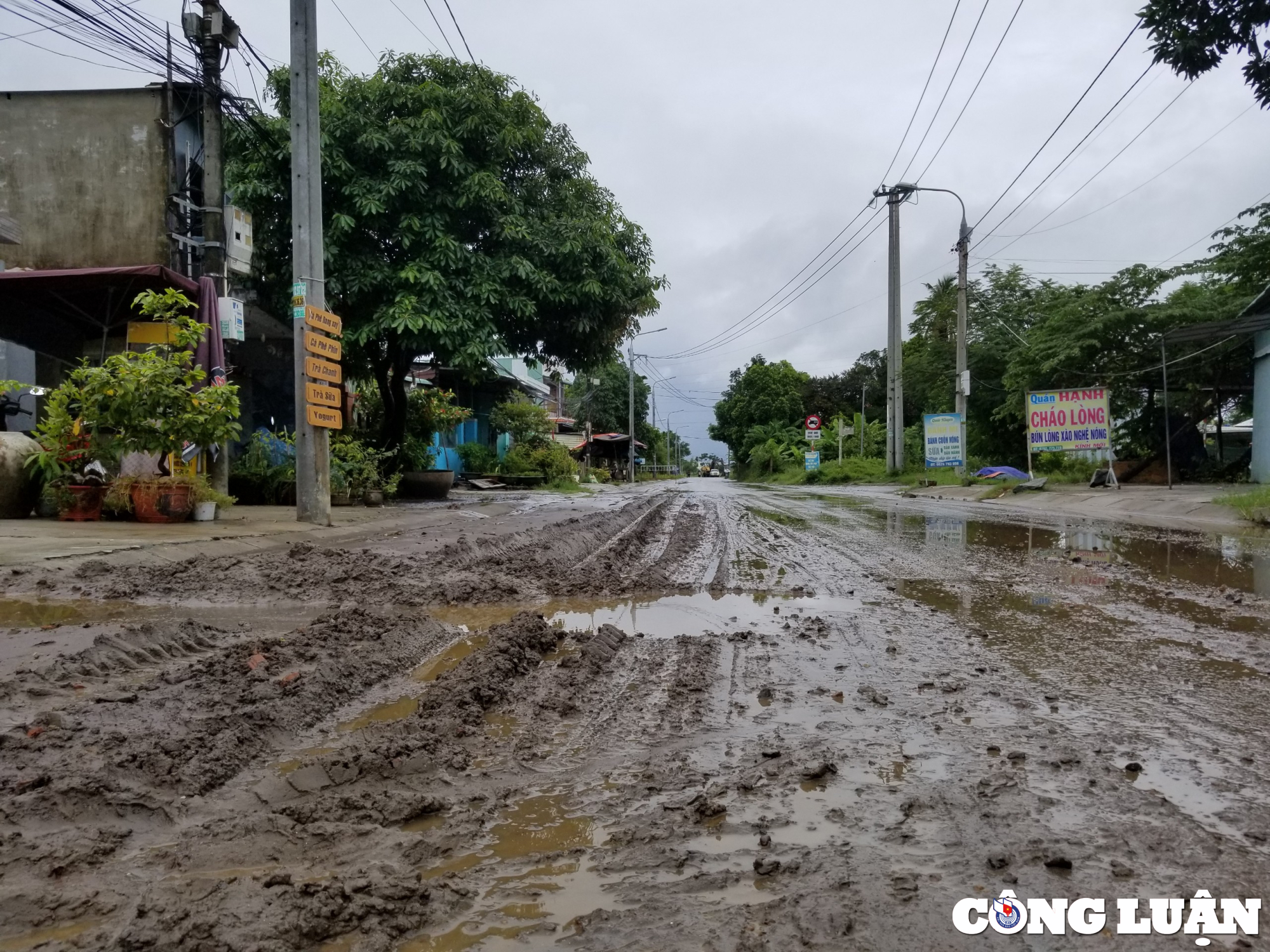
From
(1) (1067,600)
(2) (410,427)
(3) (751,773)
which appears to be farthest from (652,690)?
(2) (410,427)

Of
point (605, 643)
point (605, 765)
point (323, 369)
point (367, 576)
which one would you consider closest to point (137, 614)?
point (367, 576)

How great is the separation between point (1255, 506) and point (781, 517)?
21.4 feet

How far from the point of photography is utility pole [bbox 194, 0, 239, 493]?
11.1 m

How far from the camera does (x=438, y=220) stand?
14250 millimetres

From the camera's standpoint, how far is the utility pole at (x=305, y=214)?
33.2 feet

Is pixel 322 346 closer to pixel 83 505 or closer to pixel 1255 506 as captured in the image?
pixel 83 505

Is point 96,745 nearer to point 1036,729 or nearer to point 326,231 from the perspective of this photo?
point 1036,729

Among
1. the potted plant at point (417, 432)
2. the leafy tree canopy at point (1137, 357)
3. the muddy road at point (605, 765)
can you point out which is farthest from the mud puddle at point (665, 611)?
the leafy tree canopy at point (1137, 357)

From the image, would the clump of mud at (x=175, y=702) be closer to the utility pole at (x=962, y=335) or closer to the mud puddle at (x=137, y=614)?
the mud puddle at (x=137, y=614)

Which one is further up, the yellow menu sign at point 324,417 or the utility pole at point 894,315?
the utility pole at point 894,315

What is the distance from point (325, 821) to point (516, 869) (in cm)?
58

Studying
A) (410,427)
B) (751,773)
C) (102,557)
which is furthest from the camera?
(410,427)

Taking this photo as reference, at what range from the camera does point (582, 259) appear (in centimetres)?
1521

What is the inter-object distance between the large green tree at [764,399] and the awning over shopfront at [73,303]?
4559 centimetres
